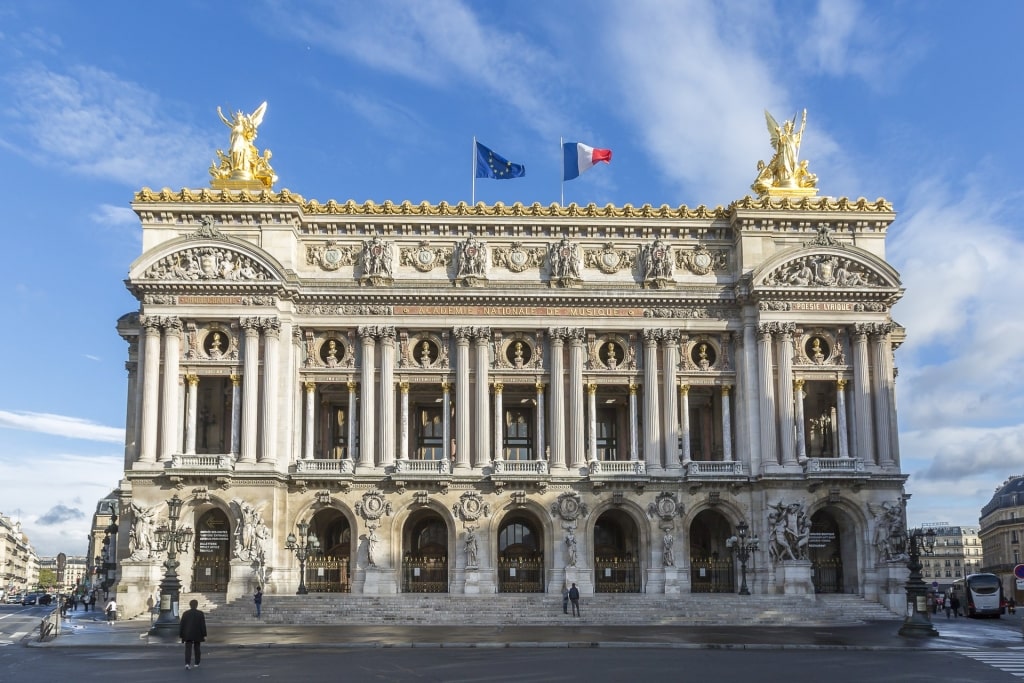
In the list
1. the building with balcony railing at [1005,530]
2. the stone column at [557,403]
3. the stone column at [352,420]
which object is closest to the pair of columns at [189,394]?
the stone column at [352,420]

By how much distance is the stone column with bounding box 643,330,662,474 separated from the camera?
63312 millimetres

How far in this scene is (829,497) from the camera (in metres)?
61.8

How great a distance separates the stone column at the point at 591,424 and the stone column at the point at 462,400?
21.7ft

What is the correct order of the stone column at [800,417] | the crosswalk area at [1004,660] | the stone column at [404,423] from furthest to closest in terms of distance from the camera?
the stone column at [404,423] < the stone column at [800,417] < the crosswalk area at [1004,660]

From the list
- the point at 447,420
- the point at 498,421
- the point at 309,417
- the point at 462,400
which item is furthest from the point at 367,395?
the point at 498,421

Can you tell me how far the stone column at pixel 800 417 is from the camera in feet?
206

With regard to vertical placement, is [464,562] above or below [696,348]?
below

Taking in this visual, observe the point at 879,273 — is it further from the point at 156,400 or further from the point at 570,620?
the point at 156,400

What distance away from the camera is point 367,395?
209ft

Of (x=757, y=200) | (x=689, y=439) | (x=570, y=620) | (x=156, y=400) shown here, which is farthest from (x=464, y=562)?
(x=757, y=200)

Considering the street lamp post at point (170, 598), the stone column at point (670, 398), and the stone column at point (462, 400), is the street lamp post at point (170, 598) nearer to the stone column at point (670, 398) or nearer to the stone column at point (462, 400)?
the stone column at point (462, 400)

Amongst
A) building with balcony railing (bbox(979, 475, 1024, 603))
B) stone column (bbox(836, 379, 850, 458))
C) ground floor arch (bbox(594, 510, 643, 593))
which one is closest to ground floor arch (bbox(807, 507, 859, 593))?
stone column (bbox(836, 379, 850, 458))

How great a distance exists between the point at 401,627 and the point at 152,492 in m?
17.4

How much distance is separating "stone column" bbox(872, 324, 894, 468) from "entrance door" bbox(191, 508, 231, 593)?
116ft
